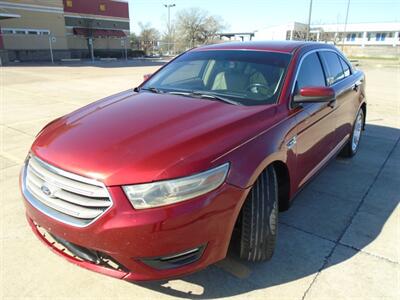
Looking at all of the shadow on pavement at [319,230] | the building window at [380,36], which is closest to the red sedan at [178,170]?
the shadow on pavement at [319,230]

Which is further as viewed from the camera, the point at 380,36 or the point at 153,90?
the point at 380,36

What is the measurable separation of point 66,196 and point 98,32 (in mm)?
46276

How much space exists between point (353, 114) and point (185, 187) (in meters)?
3.76

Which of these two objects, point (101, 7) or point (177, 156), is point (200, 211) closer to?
point (177, 156)

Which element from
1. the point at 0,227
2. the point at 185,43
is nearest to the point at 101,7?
the point at 185,43

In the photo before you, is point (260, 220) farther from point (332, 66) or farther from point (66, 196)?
point (332, 66)

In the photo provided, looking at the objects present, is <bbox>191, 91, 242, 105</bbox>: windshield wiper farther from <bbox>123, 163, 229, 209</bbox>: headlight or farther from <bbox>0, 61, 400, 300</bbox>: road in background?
<bbox>0, 61, 400, 300</bbox>: road in background

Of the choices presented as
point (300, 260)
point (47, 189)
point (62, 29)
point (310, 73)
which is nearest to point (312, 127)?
point (310, 73)

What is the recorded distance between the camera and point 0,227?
3215 mm

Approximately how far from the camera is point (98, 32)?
44.0 metres

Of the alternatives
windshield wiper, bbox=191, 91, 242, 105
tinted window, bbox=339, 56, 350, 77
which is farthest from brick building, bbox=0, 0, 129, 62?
windshield wiper, bbox=191, 91, 242, 105

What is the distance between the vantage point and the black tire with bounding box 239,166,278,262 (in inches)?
93.1

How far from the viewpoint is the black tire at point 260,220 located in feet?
7.76

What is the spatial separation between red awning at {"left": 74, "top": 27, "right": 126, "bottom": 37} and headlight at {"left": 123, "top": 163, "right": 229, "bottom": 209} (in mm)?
44521
